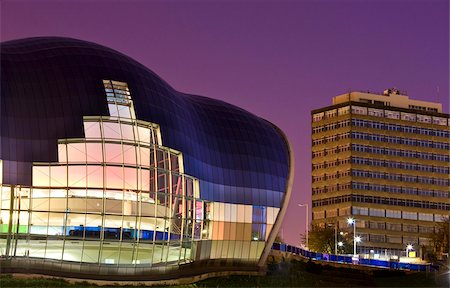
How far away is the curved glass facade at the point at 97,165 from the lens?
5775cm

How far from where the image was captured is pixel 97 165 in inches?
2329

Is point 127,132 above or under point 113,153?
above

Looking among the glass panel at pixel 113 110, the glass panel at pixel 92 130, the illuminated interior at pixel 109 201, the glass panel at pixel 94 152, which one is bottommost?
the illuminated interior at pixel 109 201

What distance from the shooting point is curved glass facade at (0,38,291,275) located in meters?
57.8

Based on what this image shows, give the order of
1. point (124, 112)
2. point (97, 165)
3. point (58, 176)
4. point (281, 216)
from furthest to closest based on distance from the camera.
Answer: point (281, 216) < point (124, 112) < point (97, 165) < point (58, 176)

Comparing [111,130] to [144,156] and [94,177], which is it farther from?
[94,177]

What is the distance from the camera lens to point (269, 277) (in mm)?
77625

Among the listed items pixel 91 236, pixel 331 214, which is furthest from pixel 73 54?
pixel 331 214

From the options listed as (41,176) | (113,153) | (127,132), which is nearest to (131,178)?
(113,153)

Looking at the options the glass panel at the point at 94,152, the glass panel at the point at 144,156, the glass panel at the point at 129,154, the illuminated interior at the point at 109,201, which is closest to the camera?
the illuminated interior at the point at 109,201

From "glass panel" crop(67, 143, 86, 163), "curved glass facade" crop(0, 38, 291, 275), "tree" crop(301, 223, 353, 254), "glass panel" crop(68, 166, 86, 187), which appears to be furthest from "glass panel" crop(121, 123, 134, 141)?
A: "tree" crop(301, 223, 353, 254)

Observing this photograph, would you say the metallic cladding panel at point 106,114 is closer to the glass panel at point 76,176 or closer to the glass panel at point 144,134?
the glass panel at point 144,134

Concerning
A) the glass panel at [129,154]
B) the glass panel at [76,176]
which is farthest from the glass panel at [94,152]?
the glass panel at [129,154]

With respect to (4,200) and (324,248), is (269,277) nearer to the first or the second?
(4,200)
